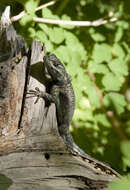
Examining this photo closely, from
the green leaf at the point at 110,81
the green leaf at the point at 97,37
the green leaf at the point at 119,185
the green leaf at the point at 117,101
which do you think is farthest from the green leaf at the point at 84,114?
the green leaf at the point at 119,185

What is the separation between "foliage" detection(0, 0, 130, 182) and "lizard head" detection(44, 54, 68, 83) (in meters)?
0.12

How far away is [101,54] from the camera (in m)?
3.34

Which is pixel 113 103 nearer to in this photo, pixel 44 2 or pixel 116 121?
pixel 44 2

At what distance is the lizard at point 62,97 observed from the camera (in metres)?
2.66

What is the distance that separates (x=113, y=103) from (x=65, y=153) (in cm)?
109

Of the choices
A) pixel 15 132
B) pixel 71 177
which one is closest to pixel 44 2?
pixel 15 132

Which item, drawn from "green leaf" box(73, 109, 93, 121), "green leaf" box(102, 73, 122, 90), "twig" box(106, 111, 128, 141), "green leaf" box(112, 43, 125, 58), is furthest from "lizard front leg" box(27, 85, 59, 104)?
"twig" box(106, 111, 128, 141)

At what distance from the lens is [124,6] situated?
382cm

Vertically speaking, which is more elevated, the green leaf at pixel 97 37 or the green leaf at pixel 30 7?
the green leaf at pixel 30 7

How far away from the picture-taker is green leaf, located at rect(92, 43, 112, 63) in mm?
3307

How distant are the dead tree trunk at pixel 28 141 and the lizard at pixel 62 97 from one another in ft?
0.40

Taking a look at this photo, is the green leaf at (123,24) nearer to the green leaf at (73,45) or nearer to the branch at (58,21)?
the branch at (58,21)

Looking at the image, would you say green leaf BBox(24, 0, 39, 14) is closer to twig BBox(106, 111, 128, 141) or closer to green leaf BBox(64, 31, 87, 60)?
green leaf BBox(64, 31, 87, 60)

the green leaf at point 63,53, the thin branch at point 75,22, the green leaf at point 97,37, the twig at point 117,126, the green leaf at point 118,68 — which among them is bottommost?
the twig at point 117,126
